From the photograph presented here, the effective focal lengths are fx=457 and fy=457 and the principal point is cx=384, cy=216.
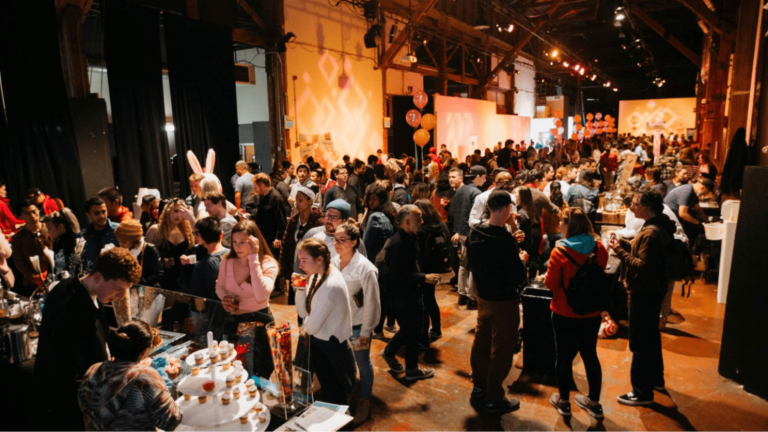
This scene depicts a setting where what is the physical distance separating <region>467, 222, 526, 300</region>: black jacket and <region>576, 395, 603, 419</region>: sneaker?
35.4 inches

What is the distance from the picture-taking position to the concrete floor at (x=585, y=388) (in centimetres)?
303

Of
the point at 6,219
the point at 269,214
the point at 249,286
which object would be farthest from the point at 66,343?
the point at 6,219

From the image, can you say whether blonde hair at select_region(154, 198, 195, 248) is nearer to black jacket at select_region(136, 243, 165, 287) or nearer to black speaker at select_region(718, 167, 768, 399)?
black jacket at select_region(136, 243, 165, 287)

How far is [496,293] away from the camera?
116 inches

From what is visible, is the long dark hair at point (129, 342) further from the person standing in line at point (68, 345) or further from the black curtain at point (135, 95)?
the black curtain at point (135, 95)

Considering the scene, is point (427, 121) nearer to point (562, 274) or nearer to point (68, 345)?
point (562, 274)

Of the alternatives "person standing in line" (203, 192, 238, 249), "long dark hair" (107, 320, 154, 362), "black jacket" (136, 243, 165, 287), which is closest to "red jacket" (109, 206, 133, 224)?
"person standing in line" (203, 192, 238, 249)

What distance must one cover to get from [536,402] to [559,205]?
2746 millimetres

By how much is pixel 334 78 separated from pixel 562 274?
8.84 m

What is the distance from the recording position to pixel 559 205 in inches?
213

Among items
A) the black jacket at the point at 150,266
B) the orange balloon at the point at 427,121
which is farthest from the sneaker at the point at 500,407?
the orange balloon at the point at 427,121

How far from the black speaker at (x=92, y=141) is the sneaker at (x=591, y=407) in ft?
20.7

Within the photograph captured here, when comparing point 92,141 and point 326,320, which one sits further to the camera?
point 92,141

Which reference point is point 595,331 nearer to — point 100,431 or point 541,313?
point 541,313
